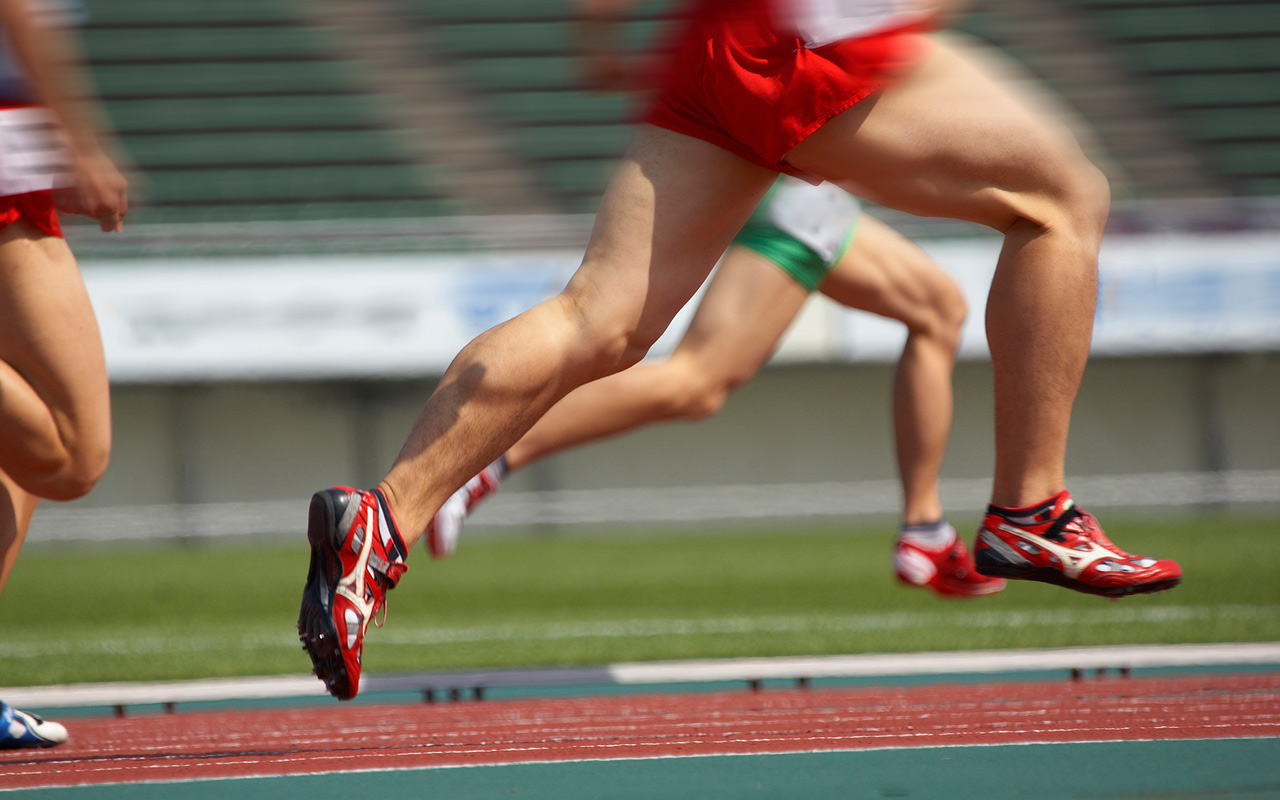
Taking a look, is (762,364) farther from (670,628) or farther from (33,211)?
(33,211)

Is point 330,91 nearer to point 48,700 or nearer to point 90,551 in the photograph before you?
point 90,551

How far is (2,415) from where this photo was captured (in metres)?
2.43

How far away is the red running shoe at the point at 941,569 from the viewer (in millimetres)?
3355

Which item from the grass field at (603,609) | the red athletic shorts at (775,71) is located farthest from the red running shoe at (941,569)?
the red athletic shorts at (775,71)

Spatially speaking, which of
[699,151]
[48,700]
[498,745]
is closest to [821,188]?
[699,151]

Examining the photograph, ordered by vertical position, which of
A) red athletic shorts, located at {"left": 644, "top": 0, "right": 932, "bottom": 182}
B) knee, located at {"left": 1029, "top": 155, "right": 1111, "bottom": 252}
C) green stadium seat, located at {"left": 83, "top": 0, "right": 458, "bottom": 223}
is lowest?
knee, located at {"left": 1029, "top": 155, "right": 1111, "bottom": 252}

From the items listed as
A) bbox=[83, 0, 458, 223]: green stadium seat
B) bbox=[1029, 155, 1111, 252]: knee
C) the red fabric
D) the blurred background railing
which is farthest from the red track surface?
bbox=[83, 0, 458, 223]: green stadium seat

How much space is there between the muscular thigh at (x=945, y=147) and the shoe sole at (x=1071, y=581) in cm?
57

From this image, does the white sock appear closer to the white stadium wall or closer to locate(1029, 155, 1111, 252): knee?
locate(1029, 155, 1111, 252): knee

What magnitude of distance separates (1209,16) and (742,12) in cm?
1552

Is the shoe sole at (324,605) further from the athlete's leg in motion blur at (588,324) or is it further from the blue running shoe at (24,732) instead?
the blue running shoe at (24,732)

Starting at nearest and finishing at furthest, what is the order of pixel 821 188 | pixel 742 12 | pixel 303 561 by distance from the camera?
pixel 742 12 → pixel 821 188 → pixel 303 561

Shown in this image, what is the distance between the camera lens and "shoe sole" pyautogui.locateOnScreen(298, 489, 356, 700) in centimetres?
→ 192

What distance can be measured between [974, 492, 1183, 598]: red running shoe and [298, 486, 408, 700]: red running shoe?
94 cm
